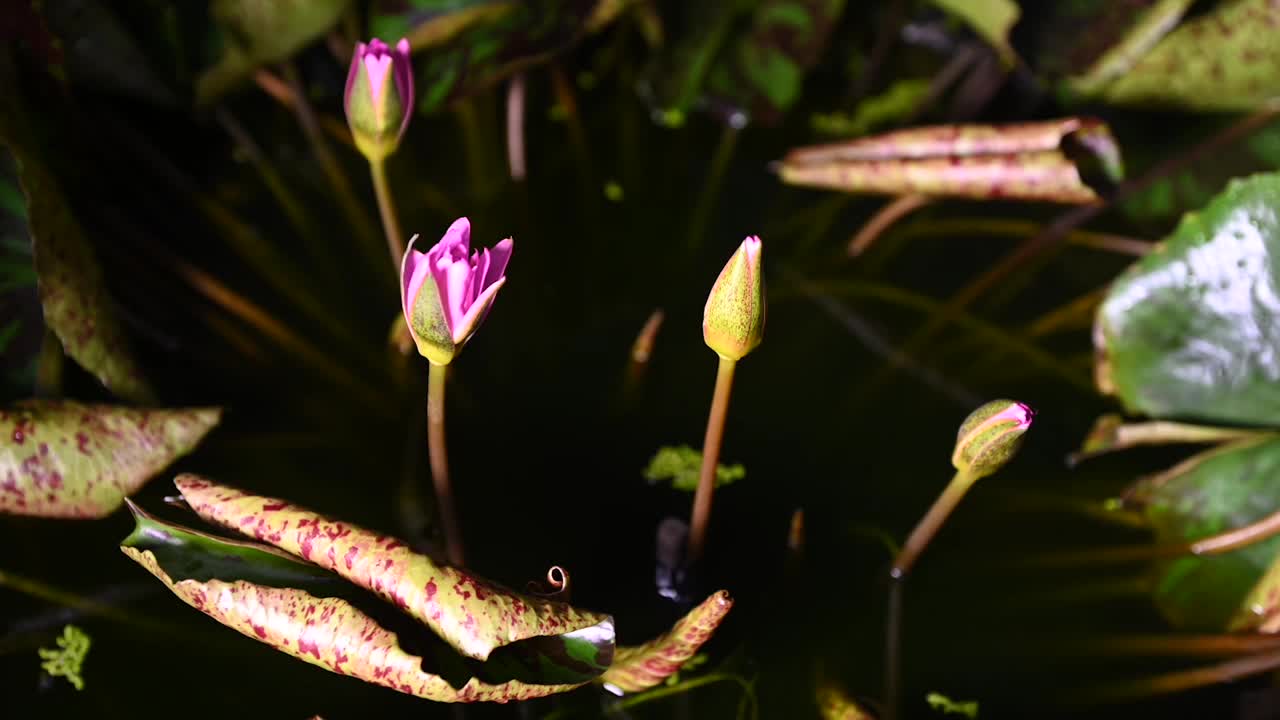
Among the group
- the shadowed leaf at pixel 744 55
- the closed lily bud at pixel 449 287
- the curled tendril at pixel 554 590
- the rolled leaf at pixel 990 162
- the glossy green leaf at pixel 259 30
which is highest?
the shadowed leaf at pixel 744 55

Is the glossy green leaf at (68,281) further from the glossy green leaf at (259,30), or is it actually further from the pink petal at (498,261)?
the pink petal at (498,261)

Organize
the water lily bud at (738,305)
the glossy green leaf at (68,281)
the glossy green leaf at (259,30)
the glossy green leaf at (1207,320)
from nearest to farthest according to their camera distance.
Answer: the water lily bud at (738,305) → the glossy green leaf at (68,281) → the glossy green leaf at (1207,320) → the glossy green leaf at (259,30)

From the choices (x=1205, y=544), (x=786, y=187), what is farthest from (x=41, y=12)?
(x=1205, y=544)

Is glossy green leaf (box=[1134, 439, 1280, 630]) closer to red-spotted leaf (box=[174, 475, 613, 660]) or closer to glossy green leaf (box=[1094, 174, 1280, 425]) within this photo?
glossy green leaf (box=[1094, 174, 1280, 425])

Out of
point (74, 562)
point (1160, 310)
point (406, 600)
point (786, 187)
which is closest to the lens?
point (406, 600)

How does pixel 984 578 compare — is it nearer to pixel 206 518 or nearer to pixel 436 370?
pixel 436 370

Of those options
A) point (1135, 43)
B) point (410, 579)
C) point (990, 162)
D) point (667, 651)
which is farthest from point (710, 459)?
point (1135, 43)

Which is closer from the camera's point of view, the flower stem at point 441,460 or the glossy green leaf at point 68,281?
the flower stem at point 441,460

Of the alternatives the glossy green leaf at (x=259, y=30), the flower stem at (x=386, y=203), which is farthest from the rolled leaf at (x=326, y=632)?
the glossy green leaf at (x=259, y=30)
